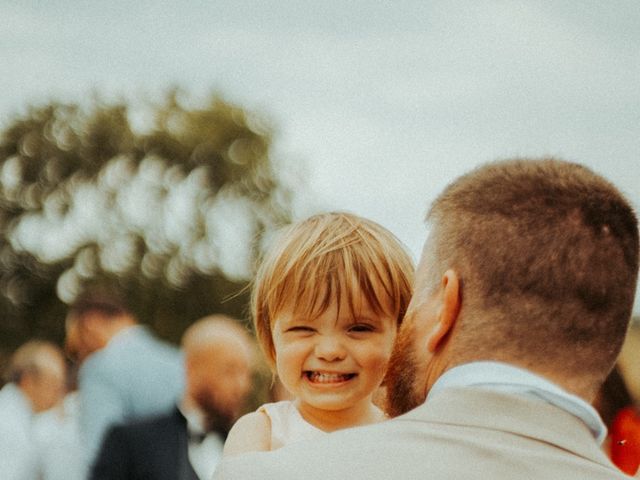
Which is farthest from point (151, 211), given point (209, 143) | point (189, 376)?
point (189, 376)

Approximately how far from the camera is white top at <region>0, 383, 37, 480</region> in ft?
23.5

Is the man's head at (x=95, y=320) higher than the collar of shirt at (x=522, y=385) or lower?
lower

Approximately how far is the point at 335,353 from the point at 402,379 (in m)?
0.64

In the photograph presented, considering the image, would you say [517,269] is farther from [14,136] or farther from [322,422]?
[14,136]

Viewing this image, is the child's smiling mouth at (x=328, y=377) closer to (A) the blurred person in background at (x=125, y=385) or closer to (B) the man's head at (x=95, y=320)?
(A) the blurred person in background at (x=125, y=385)

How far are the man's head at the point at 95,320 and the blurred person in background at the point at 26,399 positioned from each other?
2.19 ft

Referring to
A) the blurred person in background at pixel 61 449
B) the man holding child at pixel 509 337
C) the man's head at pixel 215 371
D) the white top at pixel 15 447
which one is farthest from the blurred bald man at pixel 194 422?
the man holding child at pixel 509 337

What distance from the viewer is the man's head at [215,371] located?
18.6 feet

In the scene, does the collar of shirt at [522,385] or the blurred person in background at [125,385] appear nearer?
the collar of shirt at [522,385]

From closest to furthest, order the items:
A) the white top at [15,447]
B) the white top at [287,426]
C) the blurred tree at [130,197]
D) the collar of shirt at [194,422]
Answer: the white top at [287,426], the collar of shirt at [194,422], the white top at [15,447], the blurred tree at [130,197]

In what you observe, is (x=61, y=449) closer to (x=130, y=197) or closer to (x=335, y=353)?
(x=335, y=353)

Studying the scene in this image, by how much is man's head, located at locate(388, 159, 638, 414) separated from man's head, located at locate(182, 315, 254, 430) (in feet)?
12.2

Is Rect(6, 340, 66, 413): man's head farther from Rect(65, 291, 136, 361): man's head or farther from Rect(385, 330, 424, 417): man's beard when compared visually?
Rect(385, 330, 424, 417): man's beard

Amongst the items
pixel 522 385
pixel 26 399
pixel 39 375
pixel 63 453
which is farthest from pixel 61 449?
pixel 522 385
